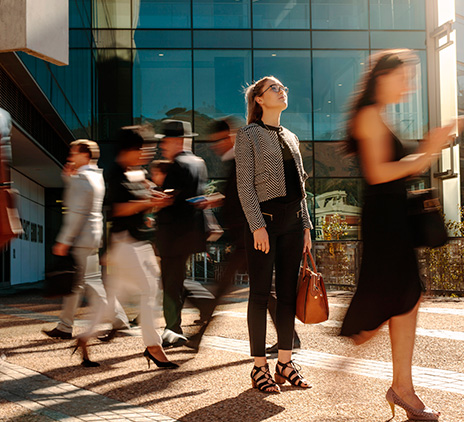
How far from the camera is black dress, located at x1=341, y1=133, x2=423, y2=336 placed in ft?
10.2

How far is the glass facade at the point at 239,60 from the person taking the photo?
19.7 metres

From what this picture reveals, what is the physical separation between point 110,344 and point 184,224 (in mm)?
1553

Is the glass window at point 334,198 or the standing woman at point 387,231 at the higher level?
the glass window at point 334,198

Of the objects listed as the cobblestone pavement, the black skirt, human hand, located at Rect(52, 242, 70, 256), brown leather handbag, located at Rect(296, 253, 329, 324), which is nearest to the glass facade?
the cobblestone pavement

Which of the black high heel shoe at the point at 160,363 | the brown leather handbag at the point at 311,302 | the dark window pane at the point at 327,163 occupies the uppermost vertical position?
the dark window pane at the point at 327,163

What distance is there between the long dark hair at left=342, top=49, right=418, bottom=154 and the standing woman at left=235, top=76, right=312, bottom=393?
771 mm

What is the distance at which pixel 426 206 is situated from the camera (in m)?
3.17

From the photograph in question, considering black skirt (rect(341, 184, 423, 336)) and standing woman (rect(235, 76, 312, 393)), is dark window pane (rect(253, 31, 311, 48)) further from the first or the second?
black skirt (rect(341, 184, 423, 336))

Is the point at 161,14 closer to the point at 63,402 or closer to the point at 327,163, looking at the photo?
the point at 327,163

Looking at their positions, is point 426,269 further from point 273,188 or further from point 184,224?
point 273,188

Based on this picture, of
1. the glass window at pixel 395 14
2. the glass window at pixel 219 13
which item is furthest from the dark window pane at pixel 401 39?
the glass window at pixel 219 13

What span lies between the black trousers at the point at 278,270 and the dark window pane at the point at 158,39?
16.8m

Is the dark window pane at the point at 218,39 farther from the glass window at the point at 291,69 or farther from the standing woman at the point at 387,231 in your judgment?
the standing woman at the point at 387,231

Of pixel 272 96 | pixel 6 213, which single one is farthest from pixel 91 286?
pixel 272 96
